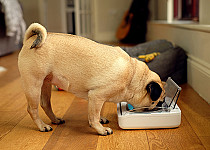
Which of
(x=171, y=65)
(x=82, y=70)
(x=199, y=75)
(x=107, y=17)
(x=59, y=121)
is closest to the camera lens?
(x=82, y=70)

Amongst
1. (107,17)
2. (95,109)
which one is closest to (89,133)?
(95,109)

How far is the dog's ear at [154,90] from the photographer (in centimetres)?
150

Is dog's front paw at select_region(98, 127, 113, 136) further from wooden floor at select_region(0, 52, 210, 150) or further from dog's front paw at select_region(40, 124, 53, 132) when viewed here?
dog's front paw at select_region(40, 124, 53, 132)

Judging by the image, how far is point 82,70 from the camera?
56.7 inches

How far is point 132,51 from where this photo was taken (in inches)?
115

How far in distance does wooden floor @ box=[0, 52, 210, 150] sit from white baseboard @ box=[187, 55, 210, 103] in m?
0.08

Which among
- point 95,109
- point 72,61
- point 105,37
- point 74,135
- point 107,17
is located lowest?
point 74,135

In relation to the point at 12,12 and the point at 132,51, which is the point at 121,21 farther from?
the point at 132,51

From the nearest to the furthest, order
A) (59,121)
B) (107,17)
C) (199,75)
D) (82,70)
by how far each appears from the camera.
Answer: (82,70) → (59,121) → (199,75) → (107,17)

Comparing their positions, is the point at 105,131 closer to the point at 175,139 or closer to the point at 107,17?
the point at 175,139

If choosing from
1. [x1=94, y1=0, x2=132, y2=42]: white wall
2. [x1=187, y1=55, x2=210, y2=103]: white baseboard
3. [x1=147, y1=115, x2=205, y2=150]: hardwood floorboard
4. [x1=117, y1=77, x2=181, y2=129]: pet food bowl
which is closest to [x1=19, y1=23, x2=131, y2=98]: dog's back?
[x1=117, y1=77, x2=181, y2=129]: pet food bowl

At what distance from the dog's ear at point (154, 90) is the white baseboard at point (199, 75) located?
74 cm

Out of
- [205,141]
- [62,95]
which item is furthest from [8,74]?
[205,141]

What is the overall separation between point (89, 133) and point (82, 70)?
39 centimetres
